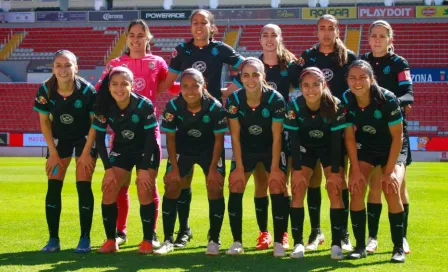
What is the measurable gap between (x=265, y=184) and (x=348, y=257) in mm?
1183

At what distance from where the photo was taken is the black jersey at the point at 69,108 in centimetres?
674

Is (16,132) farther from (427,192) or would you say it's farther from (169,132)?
(169,132)

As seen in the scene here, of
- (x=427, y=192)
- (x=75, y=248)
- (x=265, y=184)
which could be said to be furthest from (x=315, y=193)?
(x=427, y=192)

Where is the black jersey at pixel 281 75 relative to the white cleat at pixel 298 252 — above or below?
above

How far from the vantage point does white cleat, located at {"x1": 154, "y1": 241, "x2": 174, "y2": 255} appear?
6387 millimetres

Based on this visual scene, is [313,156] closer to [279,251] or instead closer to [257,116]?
[257,116]

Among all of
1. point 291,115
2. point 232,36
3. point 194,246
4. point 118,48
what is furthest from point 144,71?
point 118,48

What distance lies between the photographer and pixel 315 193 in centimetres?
693

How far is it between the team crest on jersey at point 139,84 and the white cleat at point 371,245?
2.88 meters

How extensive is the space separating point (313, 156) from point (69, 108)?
249 centimetres

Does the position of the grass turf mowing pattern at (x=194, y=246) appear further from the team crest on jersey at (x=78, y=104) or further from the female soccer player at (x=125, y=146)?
the team crest on jersey at (x=78, y=104)

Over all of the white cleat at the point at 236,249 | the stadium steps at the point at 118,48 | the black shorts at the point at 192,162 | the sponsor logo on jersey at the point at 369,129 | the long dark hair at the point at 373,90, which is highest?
the stadium steps at the point at 118,48

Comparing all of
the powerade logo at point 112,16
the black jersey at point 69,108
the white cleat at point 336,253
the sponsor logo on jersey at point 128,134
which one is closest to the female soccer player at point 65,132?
the black jersey at point 69,108

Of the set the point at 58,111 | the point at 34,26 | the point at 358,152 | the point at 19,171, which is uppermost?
the point at 34,26
